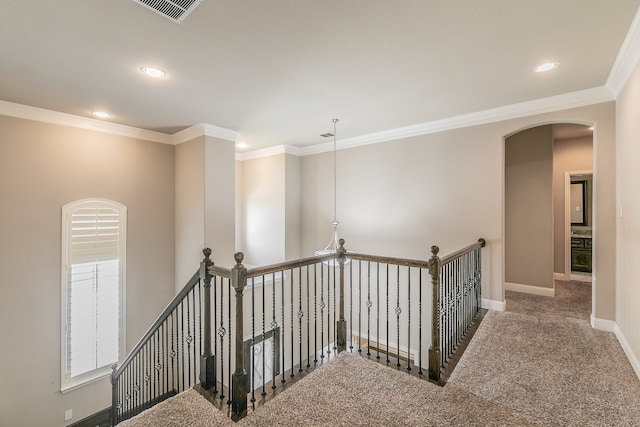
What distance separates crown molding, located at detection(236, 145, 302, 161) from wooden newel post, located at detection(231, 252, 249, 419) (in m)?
4.16

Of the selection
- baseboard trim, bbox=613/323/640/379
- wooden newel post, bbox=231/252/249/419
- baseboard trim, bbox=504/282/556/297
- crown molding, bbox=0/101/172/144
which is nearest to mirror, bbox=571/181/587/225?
baseboard trim, bbox=504/282/556/297

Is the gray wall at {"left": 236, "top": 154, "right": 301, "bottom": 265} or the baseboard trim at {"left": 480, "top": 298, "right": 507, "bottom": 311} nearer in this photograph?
the baseboard trim at {"left": 480, "top": 298, "right": 507, "bottom": 311}

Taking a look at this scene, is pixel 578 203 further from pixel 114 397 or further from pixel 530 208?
pixel 114 397

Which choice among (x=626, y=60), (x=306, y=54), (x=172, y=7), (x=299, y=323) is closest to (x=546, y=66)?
(x=626, y=60)

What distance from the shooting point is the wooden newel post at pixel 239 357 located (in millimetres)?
2053

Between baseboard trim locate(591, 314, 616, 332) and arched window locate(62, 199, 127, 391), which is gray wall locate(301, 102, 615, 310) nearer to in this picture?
baseboard trim locate(591, 314, 616, 332)

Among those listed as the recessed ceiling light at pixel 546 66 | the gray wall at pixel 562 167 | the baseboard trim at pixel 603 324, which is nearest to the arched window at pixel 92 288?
the recessed ceiling light at pixel 546 66

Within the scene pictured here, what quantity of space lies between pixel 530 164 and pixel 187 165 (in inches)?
226

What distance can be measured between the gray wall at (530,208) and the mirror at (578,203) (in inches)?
78.2

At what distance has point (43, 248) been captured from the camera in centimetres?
379

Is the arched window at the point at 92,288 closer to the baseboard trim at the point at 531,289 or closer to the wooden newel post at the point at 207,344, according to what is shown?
the wooden newel post at the point at 207,344

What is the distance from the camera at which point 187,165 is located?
4789 millimetres

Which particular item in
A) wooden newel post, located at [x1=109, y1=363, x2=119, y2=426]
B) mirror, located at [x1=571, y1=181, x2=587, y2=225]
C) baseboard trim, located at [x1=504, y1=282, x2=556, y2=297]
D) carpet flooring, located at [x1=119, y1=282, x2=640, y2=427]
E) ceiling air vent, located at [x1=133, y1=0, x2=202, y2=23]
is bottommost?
wooden newel post, located at [x1=109, y1=363, x2=119, y2=426]

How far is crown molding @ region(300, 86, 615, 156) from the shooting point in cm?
326
